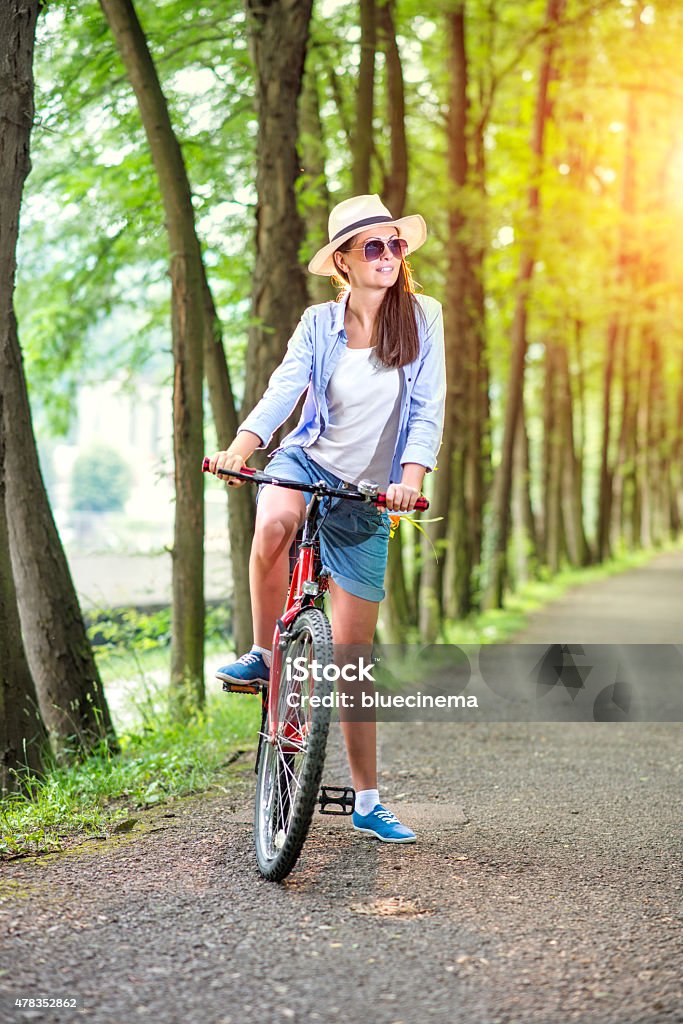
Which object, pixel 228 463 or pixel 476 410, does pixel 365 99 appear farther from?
pixel 476 410

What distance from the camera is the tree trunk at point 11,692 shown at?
6.23 m

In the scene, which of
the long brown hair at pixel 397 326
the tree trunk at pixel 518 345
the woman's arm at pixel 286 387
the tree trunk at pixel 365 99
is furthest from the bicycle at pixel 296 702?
the tree trunk at pixel 518 345

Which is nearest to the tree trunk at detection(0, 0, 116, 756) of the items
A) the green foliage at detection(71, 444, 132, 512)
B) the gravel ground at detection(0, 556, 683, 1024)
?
the gravel ground at detection(0, 556, 683, 1024)

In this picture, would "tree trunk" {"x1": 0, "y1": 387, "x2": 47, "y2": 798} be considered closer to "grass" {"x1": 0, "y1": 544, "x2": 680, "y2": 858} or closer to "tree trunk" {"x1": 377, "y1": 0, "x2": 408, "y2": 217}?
"grass" {"x1": 0, "y1": 544, "x2": 680, "y2": 858}

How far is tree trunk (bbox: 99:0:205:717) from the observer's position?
865 centimetres

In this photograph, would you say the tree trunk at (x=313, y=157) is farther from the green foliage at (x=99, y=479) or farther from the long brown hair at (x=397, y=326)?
the green foliage at (x=99, y=479)

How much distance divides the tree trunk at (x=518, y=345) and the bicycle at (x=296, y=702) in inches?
504

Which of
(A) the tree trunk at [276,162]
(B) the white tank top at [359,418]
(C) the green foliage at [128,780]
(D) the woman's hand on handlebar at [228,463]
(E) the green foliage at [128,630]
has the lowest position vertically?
(C) the green foliage at [128,780]

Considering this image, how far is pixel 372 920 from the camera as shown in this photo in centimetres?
423

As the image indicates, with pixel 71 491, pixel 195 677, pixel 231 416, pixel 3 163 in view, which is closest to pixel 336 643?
pixel 3 163

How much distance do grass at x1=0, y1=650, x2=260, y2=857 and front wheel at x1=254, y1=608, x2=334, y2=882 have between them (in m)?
1.00

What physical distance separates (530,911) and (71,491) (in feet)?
207

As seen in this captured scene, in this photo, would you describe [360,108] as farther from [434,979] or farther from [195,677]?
[434,979]

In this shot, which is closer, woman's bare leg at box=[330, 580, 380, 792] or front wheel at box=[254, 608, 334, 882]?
front wheel at box=[254, 608, 334, 882]
